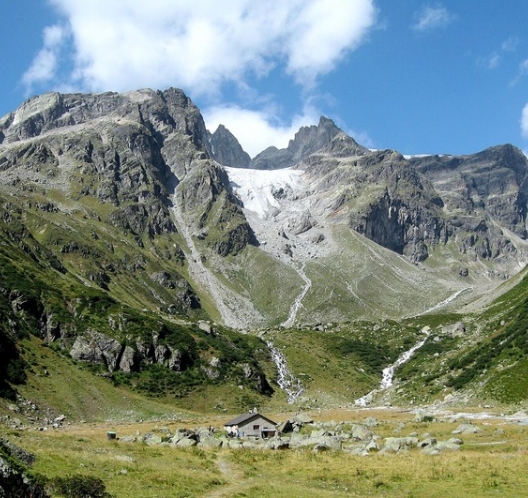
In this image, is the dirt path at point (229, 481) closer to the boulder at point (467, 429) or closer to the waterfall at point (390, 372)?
the boulder at point (467, 429)

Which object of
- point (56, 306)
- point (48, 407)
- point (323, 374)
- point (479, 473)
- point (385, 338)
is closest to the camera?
point (479, 473)

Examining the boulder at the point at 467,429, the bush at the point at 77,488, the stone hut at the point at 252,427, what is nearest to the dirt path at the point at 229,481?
the bush at the point at 77,488

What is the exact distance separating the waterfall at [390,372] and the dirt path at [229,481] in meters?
87.5

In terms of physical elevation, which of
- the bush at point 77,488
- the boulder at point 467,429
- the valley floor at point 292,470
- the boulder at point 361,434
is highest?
the bush at point 77,488

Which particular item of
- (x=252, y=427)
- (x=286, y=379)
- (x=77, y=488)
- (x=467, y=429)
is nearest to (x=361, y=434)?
(x=467, y=429)

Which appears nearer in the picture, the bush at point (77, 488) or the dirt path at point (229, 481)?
the bush at point (77, 488)

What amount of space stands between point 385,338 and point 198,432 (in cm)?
13221

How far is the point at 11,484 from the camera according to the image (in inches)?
717

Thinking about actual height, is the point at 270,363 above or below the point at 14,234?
below

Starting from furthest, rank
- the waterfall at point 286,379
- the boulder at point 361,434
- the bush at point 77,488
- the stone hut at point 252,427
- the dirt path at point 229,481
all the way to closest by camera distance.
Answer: the waterfall at point 286,379
the stone hut at point 252,427
the boulder at point 361,434
the dirt path at point 229,481
the bush at point 77,488

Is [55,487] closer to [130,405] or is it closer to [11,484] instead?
[11,484]

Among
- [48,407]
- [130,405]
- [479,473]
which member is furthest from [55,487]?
[130,405]

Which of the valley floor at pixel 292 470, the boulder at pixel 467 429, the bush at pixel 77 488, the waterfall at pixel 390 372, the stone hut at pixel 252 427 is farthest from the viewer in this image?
the waterfall at pixel 390 372

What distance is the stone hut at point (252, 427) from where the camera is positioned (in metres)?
67.8
